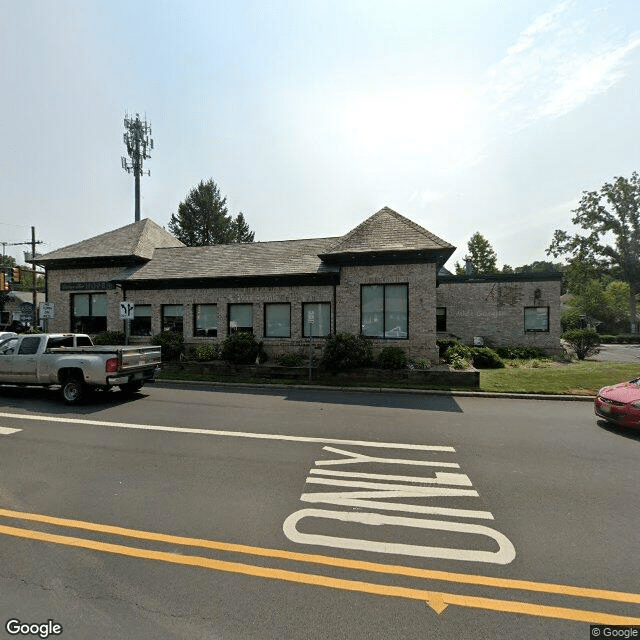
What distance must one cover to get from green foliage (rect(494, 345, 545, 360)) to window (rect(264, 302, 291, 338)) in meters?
13.7

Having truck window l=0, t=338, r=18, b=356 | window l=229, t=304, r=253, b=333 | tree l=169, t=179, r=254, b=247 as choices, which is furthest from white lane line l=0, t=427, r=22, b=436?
tree l=169, t=179, r=254, b=247

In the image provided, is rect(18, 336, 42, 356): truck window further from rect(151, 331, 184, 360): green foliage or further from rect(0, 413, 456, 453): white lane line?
rect(151, 331, 184, 360): green foliage

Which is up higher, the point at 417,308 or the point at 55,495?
the point at 417,308

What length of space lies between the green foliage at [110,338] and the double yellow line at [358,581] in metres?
16.2

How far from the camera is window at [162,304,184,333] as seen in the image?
18.8 metres

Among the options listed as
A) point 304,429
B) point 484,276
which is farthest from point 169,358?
point 484,276

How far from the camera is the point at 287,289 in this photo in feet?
57.1

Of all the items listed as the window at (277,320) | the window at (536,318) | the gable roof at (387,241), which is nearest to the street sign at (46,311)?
the window at (277,320)

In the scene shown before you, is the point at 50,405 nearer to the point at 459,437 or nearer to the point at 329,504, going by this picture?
the point at 329,504

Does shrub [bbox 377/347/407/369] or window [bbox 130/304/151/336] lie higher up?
window [bbox 130/304/151/336]

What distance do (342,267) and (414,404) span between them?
26.3 ft

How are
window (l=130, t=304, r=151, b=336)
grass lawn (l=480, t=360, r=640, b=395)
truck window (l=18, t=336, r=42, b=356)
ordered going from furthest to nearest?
window (l=130, t=304, r=151, b=336) → grass lawn (l=480, t=360, r=640, b=395) → truck window (l=18, t=336, r=42, b=356)

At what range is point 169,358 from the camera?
17344mm

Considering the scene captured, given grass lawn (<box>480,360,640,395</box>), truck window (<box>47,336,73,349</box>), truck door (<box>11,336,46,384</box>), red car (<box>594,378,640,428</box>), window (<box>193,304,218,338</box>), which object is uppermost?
window (<box>193,304,218,338</box>)
